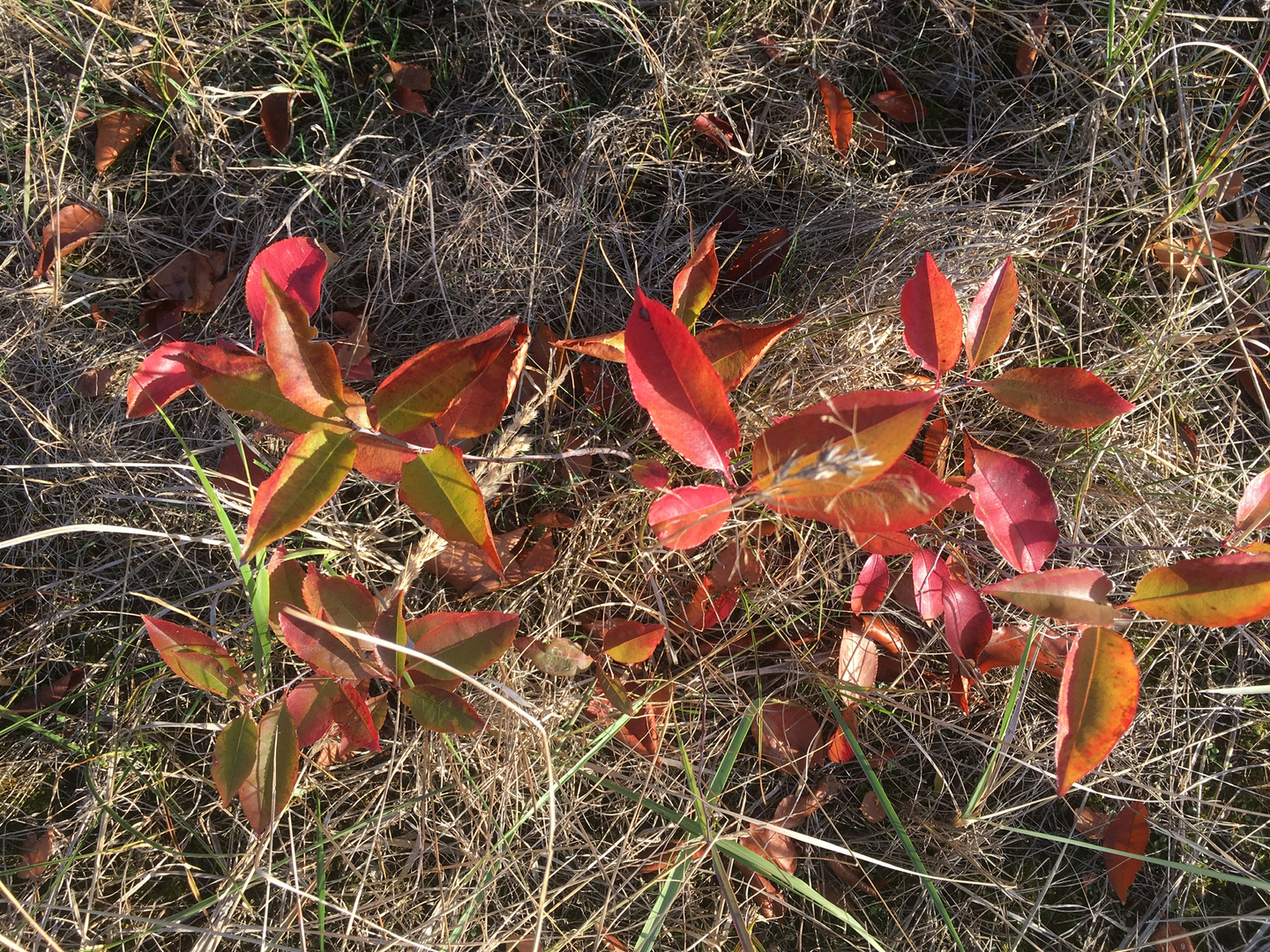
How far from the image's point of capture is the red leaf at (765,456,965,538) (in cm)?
102

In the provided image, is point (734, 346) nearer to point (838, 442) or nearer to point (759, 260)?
point (838, 442)

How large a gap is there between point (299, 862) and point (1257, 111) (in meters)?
2.56

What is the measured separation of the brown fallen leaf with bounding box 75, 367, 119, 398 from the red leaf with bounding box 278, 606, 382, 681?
0.77 metres

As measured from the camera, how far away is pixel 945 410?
167cm

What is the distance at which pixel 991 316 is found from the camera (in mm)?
1352

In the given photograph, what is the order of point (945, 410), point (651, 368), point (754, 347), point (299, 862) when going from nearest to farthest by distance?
point (651, 368) < point (754, 347) < point (299, 862) < point (945, 410)

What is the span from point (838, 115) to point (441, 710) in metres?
1.45

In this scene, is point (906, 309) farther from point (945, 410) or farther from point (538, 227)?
point (538, 227)

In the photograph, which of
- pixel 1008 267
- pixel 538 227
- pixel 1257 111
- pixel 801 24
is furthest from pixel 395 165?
pixel 1257 111

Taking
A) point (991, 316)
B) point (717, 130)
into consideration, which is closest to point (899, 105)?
point (717, 130)

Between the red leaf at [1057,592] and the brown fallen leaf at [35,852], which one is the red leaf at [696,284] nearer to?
the red leaf at [1057,592]

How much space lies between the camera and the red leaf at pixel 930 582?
1449 millimetres

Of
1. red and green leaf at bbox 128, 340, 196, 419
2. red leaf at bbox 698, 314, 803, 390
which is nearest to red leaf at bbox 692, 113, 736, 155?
red leaf at bbox 698, 314, 803, 390

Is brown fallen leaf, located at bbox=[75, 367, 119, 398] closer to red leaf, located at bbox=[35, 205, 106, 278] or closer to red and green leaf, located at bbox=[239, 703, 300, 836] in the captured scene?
red leaf, located at bbox=[35, 205, 106, 278]
